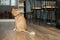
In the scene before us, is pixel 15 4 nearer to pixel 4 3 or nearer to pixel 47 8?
pixel 4 3

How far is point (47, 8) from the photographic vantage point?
5617 millimetres

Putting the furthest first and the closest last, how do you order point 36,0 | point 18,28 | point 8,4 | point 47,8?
point 8,4
point 36,0
point 47,8
point 18,28

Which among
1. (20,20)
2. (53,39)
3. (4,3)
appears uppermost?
(4,3)

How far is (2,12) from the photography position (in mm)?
7977

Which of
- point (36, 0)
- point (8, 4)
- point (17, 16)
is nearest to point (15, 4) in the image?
point (8, 4)

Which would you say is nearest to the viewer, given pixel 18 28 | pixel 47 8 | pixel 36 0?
pixel 18 28

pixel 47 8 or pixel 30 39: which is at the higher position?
pixel 47 8

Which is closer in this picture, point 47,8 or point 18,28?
point 18,28

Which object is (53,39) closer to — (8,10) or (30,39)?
(30,39)

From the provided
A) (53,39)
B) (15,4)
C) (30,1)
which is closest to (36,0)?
(30,1)

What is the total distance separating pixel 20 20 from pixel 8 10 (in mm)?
4260

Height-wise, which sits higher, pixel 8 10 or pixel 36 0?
pixel 36 0

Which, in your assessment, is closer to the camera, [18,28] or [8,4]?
[18,28]

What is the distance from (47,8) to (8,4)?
313cm
